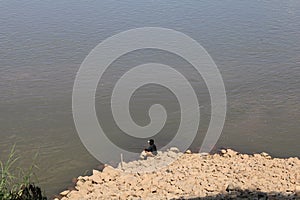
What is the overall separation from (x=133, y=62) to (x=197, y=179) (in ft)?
26.9

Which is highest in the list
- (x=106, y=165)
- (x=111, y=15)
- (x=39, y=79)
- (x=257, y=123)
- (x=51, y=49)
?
(x=111, y=15)

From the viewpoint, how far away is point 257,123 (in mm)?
12508

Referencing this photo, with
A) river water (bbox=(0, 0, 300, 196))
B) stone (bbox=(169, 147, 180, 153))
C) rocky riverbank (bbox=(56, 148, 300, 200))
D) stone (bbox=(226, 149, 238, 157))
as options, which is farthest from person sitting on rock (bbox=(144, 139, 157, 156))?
stone (bbox=(226, 149, 238, 157))

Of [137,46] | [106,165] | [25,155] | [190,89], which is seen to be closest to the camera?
[106,165]

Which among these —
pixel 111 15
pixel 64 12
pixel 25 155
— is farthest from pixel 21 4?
pixel 25 155

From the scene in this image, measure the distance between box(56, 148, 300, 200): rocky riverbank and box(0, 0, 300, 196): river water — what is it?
40.2 inches

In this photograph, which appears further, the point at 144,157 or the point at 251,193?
the point at 144,157

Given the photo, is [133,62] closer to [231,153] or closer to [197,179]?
[231,153]

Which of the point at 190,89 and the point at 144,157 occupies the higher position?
the point at 190,89

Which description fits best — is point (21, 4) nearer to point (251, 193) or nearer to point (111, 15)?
point (111, 15)

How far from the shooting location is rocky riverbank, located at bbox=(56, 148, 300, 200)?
8.04m

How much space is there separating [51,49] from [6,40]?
83.8 inches

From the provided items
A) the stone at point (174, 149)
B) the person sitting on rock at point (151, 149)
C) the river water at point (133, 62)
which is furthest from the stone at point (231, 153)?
the person sitting on rock at point (151, 149)

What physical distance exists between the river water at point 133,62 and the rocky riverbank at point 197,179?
1.02m
